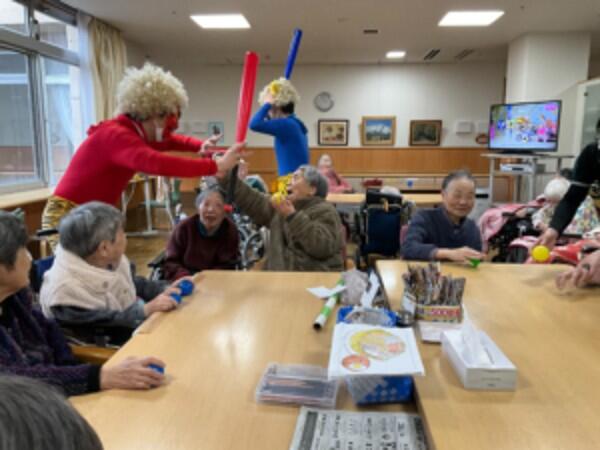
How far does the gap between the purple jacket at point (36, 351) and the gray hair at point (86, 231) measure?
0.82 ft

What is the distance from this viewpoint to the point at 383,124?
28.4 ft

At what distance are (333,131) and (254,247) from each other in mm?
5497

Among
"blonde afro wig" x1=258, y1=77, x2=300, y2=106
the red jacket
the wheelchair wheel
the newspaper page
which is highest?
"blonde afro wig" x1=258, y1=77, x2=300, y2=106

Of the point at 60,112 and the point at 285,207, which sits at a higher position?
the point at 60,112

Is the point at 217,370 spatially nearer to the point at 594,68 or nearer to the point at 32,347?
the point at 32,347

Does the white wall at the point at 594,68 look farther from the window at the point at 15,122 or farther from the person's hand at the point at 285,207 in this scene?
the window at the point at 15,122

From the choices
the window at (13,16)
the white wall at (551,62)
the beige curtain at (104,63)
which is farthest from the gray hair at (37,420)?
the white wall at (551,62)

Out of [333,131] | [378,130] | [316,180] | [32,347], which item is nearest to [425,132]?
[378,130]

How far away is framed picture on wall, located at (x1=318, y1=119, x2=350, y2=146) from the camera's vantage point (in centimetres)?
870

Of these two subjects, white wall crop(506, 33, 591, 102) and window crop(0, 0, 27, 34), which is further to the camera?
white wall crop(506, 33, 591, 102)

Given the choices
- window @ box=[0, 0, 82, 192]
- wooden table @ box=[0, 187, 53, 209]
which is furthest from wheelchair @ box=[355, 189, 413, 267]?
window @ box=[0, 0, 82, 192]

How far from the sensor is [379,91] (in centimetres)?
858

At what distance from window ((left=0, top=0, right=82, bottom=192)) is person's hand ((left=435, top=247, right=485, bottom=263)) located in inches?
170

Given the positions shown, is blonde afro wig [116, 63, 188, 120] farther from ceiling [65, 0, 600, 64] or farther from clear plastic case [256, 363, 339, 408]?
ceiling [65, 0, 600, 64]
